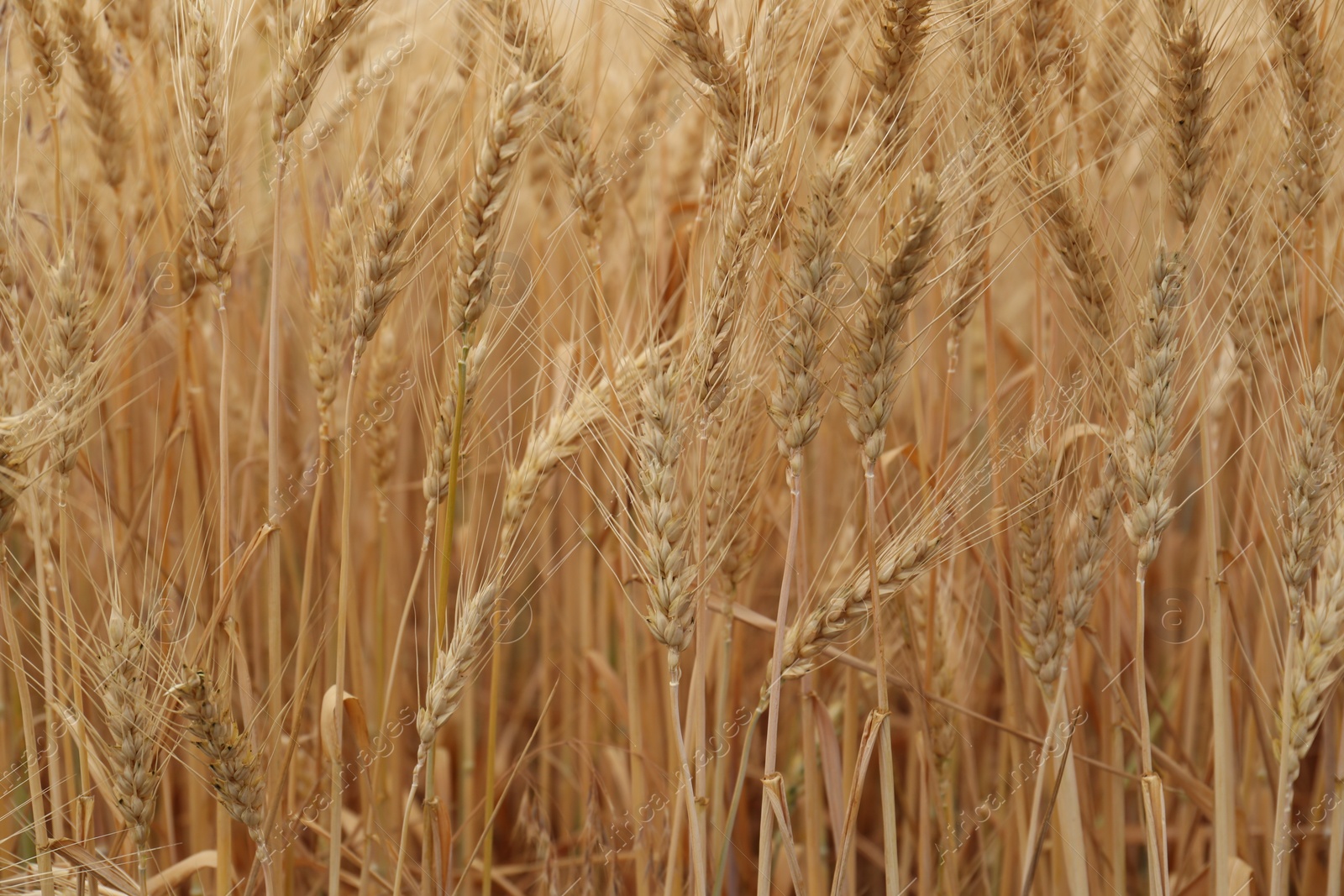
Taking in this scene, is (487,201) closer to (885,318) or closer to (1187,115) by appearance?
(885,318)

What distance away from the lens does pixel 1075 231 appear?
1.09 m

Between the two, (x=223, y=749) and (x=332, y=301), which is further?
(x=332, y=301)

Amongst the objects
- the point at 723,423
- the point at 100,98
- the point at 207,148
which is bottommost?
the point at 723,423

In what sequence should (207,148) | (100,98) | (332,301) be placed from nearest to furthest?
(207,148), (332,301), (100,98)

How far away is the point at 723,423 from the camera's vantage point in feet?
3.49

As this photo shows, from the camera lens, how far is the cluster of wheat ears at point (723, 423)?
0.98 meters

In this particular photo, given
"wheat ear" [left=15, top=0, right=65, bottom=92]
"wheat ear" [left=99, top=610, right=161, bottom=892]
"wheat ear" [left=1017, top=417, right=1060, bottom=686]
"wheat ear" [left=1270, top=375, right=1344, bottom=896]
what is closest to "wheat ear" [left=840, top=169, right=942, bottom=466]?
"wheat ear" [left=1017, top=417, right=1060, bottom=686]

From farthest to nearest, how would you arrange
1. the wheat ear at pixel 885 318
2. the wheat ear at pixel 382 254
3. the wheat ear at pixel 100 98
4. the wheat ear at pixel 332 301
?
the wheat ear at pixel 100 98 → the wheat ear at pixel 332 301 → the wheat ear at pixel 382 254 → the wheat ear at pixel 885 318

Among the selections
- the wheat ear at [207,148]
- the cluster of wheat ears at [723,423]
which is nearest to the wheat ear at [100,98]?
the cluster of wheat ears at [723,423]

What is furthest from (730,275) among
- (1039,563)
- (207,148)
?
(207,148)

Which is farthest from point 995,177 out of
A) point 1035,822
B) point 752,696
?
Answer: point 752,696

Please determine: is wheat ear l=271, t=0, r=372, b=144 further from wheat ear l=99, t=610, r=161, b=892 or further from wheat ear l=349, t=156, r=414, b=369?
wheat ear l=99, t=610, r=161, b=892

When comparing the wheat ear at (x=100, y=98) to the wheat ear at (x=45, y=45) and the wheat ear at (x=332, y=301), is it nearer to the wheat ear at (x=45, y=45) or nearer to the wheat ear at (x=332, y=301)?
the wheat ear at (x=45, y=45)

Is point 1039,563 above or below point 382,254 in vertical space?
below
